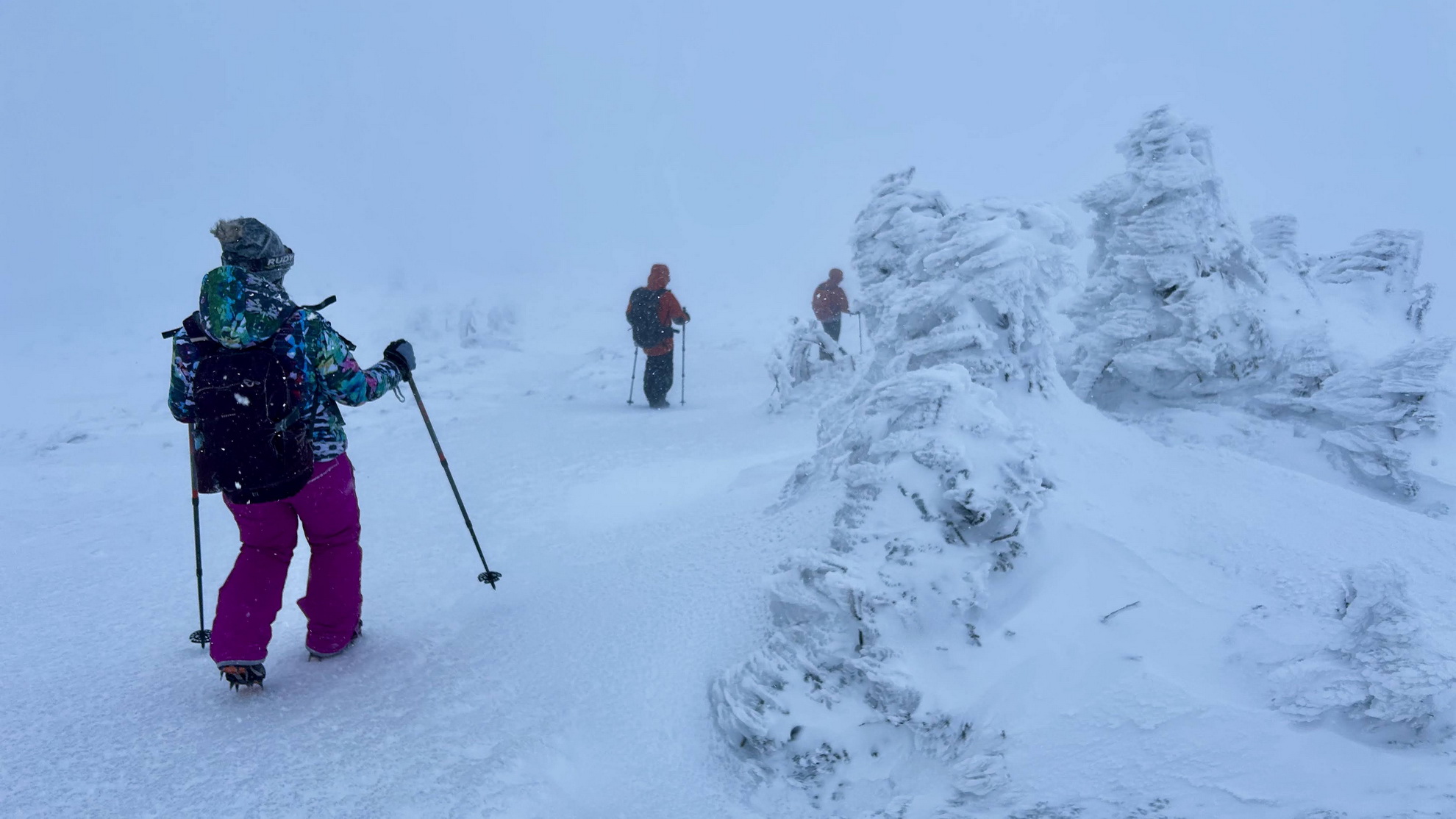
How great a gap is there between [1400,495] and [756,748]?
542 centimetres

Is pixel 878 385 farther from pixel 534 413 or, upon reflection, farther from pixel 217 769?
pixel 534 413

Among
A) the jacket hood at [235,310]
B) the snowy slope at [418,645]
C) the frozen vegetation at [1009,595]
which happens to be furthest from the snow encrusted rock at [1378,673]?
the jacket hood at [235,310]

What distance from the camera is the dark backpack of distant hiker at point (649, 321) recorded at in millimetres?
10414

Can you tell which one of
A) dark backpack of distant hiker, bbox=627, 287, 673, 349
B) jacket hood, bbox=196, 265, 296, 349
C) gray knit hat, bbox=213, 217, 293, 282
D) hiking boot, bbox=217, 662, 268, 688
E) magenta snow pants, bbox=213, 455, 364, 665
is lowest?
hiking boot, bbox=217, 662, 268, 688

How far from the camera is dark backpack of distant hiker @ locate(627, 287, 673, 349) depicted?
34.2 ft

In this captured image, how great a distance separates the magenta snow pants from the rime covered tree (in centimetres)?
627

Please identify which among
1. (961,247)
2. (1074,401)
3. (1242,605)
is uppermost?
(961,247)

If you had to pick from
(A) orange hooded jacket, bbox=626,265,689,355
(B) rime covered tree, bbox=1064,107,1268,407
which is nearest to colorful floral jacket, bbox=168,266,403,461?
(B) rime covered tree, bbox=1064,107,1268,407

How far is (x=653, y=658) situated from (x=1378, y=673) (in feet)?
8.74

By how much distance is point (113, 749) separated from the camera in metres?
2.74

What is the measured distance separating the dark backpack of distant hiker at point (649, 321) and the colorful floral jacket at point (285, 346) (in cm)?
707

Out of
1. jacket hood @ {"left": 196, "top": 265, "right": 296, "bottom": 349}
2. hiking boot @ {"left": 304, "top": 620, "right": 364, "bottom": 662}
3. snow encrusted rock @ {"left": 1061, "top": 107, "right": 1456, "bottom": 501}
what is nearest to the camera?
jacket hood @ {"left": 196, "top": 265, "right": 296, "bottom": 349}

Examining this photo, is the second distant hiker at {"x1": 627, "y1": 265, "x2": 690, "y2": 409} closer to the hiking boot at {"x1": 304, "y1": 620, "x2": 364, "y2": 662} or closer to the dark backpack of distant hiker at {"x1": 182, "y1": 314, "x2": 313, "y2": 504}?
the hiking boot at {"x1": 304, "y1": 620, "x2": 364, "y2": 662}

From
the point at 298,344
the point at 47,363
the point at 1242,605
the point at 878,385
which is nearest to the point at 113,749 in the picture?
the point at 298,344
